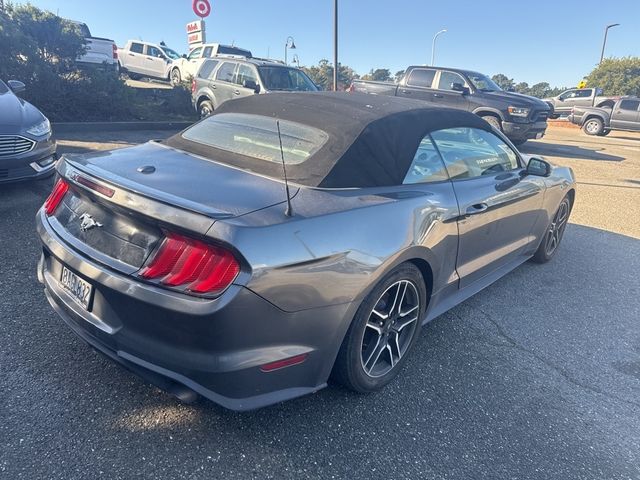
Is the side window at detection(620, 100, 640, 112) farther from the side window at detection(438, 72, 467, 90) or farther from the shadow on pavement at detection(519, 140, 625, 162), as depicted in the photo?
the side window at detection(438, 72, 467, 90)

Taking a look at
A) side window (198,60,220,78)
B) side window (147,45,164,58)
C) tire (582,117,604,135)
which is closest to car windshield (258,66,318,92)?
side window (198,60,220,78)

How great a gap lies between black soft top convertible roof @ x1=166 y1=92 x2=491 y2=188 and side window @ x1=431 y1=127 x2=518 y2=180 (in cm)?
8

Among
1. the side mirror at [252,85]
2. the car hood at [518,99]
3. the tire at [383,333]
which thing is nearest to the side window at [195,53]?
the side mirror at [252,85]

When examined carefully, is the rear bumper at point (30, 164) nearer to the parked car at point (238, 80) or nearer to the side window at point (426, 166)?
the side window at point (426, 166)

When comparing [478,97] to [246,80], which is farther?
[478,97]

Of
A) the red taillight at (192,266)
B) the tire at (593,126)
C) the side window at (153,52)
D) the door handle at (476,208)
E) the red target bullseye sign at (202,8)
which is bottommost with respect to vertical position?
the tire at (593,126)

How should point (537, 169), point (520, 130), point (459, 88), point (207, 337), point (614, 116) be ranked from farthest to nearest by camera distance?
point (614, 116) < point (459, 88) < point (520, 130) < point (537, 169) < point (207, 337)

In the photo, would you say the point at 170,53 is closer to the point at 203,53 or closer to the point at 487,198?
the point at 203,53

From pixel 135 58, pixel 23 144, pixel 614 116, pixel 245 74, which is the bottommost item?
pixel 614 116

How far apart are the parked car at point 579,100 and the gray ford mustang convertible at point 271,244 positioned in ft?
74.8

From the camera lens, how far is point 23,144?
16.6ft

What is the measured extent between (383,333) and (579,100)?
84.8ft

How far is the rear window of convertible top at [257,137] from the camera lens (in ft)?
8.94

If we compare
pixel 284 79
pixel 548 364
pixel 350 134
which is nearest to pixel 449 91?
pixel 284 79
